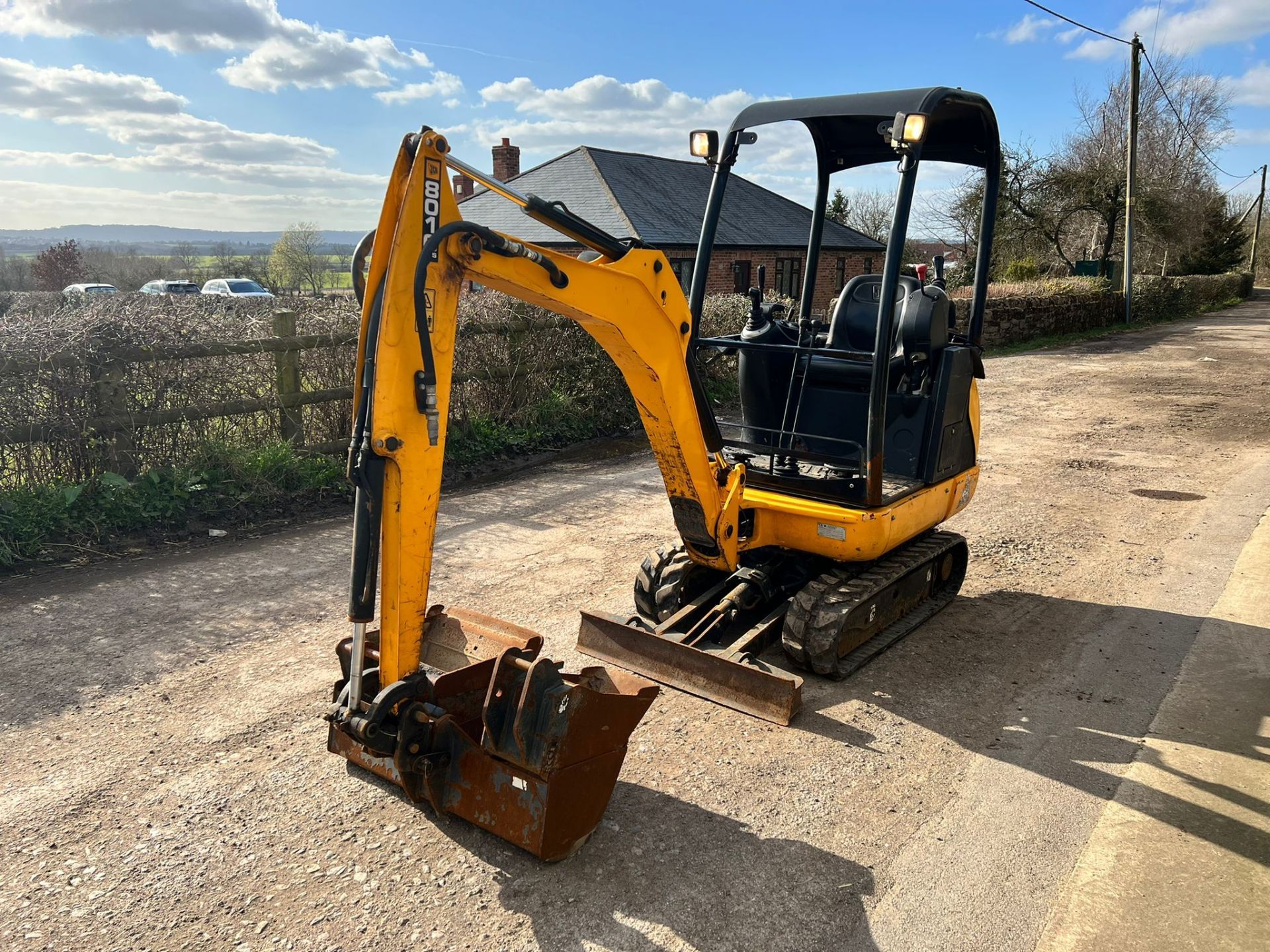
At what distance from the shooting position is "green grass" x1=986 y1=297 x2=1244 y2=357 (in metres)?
20.3

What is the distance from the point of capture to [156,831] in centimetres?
338

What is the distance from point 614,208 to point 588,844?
2172 cm

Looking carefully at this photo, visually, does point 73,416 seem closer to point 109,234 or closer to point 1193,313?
point 1193,313

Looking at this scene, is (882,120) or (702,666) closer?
(702,666)

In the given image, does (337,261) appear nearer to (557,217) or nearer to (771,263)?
(771,263)

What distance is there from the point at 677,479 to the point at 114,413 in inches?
188

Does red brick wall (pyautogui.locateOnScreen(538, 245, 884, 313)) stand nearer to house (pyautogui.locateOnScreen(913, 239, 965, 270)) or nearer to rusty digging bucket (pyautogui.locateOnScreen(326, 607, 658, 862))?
house (pyautogui.locateOnScreen(913, 239, 965, 270))

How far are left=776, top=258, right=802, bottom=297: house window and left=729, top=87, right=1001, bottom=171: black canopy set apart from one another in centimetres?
2110

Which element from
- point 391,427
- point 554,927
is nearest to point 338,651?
point 391,427

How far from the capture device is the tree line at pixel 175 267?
A: 1299 inches

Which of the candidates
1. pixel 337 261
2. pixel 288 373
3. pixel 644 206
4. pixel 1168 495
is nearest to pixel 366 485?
pixel 288 373

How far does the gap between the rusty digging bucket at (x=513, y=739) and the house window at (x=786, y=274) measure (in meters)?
24.4

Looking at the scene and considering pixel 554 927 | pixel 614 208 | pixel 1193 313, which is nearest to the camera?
pixel 554 927

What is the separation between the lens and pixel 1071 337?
22.4 meters
